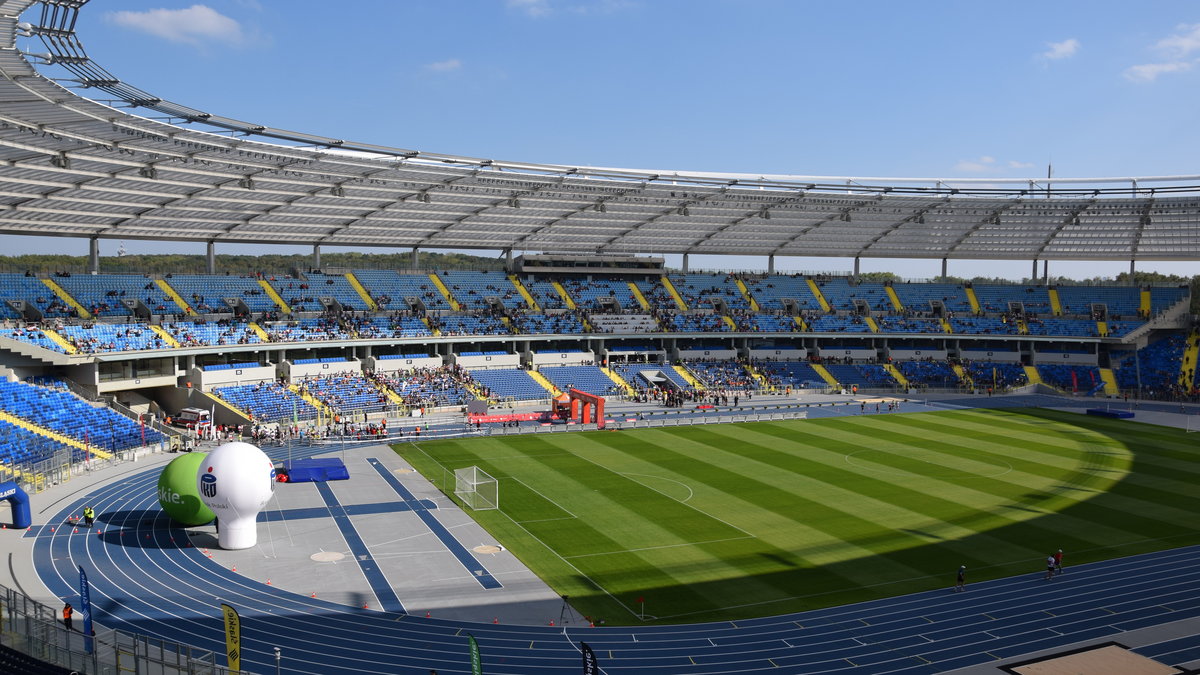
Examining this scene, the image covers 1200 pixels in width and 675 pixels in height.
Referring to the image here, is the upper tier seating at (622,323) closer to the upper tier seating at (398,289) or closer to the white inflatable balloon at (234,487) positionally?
the upper tier seating at (398,289)

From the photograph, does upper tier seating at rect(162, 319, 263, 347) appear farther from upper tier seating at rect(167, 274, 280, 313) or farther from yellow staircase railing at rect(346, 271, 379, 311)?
yellow staircase railing at rect(346, 271, 379, 311)

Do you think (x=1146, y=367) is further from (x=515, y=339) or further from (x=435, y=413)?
(x=435, y=413)

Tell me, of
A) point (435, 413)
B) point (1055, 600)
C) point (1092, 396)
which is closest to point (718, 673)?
point (1055, 600)

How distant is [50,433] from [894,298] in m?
69.5

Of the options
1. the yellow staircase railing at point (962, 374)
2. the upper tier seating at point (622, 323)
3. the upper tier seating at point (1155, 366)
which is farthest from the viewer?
the yellow staircase railing at point (962, 374)

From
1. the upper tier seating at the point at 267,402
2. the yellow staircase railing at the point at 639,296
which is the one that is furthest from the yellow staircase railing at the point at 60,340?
the yellow staircase railing at the point at 639,296

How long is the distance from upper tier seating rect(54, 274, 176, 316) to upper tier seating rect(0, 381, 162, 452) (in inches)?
495

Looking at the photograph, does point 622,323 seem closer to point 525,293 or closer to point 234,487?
point 525,293

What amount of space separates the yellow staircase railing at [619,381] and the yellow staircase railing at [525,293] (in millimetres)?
8620

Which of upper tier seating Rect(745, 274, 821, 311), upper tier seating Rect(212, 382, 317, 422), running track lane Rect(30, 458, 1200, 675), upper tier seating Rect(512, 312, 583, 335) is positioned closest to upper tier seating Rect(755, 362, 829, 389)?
upper tier seating Rect(745, 274, 821, 311)

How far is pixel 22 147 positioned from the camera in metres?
35.9

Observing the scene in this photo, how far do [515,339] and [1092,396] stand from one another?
151 ft

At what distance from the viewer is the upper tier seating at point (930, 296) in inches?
3174

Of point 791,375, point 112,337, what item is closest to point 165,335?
point 112,337
